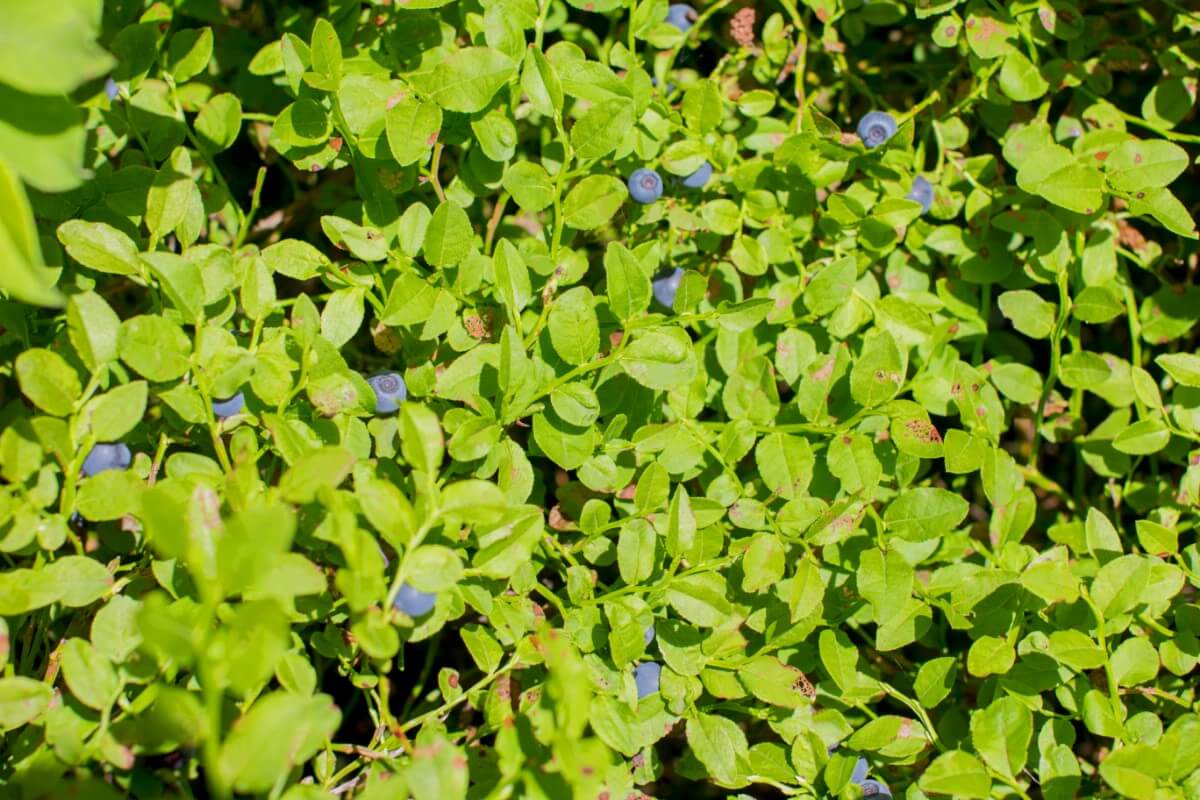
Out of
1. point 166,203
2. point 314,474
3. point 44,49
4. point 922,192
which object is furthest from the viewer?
point 922,192

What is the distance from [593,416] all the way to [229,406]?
1.59 feet

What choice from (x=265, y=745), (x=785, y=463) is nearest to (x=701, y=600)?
(x=785, y=463)

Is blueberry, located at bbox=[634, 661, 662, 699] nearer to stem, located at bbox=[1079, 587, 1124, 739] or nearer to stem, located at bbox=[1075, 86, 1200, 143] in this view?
stem, located at bbox=[1079, 587, 1124, 739]

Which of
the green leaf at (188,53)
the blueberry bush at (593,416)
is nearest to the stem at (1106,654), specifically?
the blueberry bush at (593,416)

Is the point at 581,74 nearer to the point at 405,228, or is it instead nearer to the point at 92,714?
the point at 405,228

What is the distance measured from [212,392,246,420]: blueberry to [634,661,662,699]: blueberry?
658mm

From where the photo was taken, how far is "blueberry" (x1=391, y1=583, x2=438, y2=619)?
1.13 metres

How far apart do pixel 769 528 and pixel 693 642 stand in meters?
0.21

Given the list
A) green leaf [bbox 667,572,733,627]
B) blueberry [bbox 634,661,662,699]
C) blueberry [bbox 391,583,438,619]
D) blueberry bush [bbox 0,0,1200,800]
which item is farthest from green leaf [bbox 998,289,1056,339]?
blueberry [bbox 391,583,438,619]

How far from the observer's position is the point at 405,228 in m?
Answer: 1.46

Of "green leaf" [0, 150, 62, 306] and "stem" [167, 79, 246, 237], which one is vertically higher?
"green leaf" [0, 150, 62, 306]

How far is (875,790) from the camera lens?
4.86 feet

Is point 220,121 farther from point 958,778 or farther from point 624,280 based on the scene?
point 958,778

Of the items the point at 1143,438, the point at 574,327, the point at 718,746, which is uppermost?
the point at 574,327
